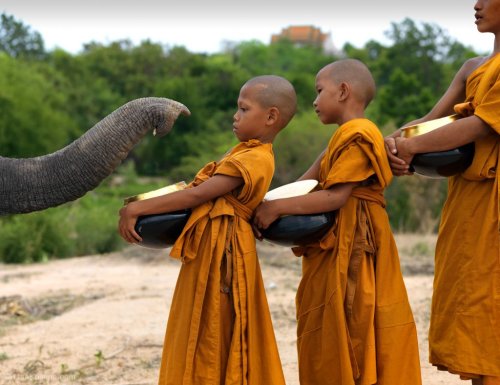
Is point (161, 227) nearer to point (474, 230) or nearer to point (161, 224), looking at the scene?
point (161, 224)

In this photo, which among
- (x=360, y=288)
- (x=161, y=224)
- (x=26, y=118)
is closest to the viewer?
(x=161, y=224)

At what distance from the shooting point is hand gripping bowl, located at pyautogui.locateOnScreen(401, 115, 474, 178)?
11.9ft

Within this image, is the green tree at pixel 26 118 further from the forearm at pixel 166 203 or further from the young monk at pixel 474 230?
the young monk at pixel 474 230

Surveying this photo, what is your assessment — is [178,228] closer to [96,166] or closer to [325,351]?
[96,166]

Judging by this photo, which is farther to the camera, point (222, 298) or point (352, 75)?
point (352, 75)

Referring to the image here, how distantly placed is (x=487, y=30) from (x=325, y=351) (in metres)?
1.63

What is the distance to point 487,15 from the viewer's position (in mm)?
3734

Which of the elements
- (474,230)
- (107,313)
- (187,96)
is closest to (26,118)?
(187,96)

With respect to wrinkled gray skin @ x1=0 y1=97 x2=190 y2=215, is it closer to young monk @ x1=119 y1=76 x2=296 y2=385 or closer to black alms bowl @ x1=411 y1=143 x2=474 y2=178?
young monk @ x1=119 y1=76 x2=296 y2=385

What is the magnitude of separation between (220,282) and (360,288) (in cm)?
64

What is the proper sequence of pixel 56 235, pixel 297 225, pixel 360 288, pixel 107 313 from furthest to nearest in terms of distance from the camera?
pixel 56 235
pixel 107 313
pixel 360 288
pixel 297 225

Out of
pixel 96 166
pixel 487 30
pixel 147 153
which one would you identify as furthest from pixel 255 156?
pixel 147 153

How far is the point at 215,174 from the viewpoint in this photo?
3.52 meters

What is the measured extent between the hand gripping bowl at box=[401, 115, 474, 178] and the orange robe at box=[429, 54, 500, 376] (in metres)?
0.05
